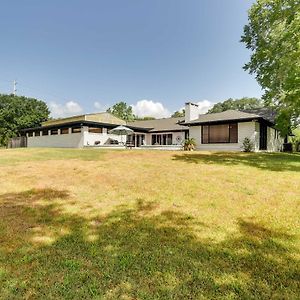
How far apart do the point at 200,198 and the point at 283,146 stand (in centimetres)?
2487

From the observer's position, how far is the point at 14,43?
83.9ft

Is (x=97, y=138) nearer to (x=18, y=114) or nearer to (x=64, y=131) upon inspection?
(x=64, y=131)

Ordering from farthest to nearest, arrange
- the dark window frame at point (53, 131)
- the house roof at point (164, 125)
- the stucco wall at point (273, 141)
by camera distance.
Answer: the dark window frame at point (53, 131) → the house roof at point (164, 125) → the stucco wall at point (273, 141)

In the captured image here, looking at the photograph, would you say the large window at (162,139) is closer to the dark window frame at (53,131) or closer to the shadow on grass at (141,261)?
the dark window frame at (53,131)

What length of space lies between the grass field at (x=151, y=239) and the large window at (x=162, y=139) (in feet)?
67.0

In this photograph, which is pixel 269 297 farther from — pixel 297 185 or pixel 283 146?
pixel 283 146

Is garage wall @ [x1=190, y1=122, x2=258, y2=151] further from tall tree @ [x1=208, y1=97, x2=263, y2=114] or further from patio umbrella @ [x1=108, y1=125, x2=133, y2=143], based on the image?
tall tree @ [x1=208, y1=97, x2=263, y2=114]

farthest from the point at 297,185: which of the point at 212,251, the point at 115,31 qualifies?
the point at 115,31

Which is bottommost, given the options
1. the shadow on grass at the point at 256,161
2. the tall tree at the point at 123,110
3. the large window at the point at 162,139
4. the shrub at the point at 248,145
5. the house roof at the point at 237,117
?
the shadow on grass at the point at 256,161

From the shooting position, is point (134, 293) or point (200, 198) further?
point (200, 198)

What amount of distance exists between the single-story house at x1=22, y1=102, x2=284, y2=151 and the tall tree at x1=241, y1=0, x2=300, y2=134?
2.18 meters

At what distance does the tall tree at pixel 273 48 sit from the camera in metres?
16.8

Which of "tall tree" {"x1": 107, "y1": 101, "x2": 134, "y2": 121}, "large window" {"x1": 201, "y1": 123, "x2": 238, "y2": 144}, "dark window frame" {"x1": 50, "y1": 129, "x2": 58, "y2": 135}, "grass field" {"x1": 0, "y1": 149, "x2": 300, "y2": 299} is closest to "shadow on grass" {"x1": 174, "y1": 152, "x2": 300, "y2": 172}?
"grass field" {"x1": 0, "y1": 149, "x2": 300, "y2": 299}

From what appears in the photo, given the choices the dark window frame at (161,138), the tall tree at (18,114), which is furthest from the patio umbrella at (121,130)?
the tall tree at (18,114)
